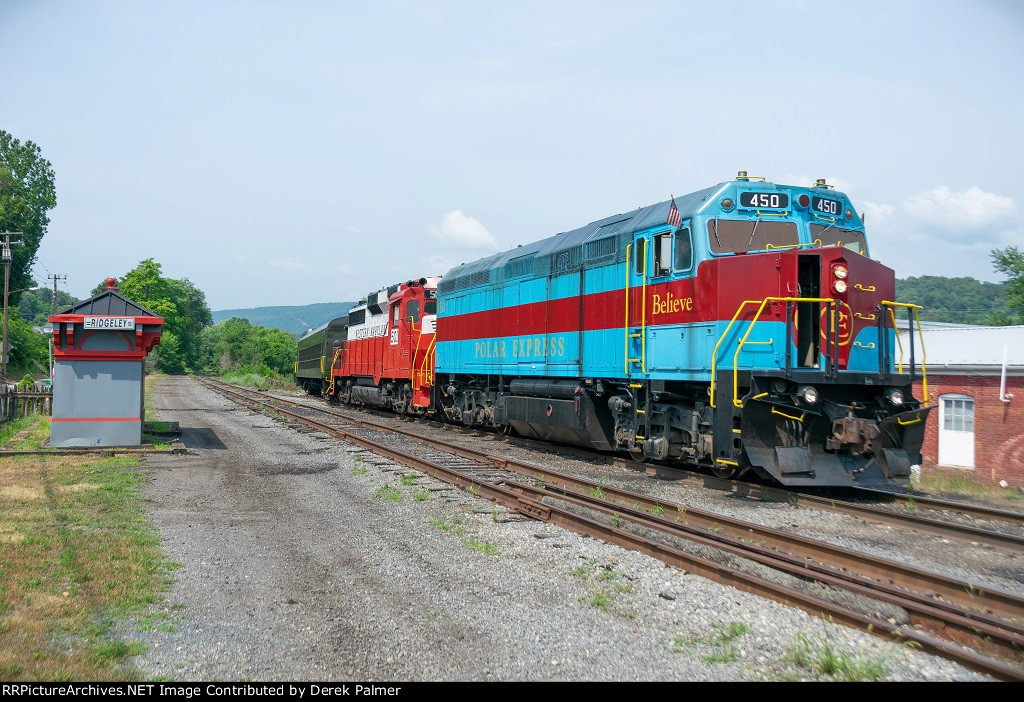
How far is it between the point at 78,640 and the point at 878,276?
9.87 m

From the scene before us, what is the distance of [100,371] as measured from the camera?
14359 millimetres

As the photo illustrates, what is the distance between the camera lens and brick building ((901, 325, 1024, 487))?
1695cm

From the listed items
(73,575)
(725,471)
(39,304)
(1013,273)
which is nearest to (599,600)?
(73,575)

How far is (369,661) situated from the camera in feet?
15.6

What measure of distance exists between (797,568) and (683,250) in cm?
550

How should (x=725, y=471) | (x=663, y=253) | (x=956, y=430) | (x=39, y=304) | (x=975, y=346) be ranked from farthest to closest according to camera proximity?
1. (x=39, y=304)
2. (x=975, y=346)
3. (x=956, y=430)
4. (x=663, y=253)
5. (x=725, y=471)

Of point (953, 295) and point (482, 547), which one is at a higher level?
point (953, 295)

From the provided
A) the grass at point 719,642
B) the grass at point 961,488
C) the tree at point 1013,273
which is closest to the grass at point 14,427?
the grass at point 719,642

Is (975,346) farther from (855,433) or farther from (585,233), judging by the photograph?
(855,433)

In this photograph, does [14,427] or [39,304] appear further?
→ [39,304]

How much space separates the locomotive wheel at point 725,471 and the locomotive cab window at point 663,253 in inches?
113

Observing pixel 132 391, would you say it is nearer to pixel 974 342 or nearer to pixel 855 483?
pixel 855 483

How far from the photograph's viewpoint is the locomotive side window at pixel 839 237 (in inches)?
423

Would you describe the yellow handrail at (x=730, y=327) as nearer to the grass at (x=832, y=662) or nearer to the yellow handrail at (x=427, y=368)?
the grass at (x=832, y=662)
